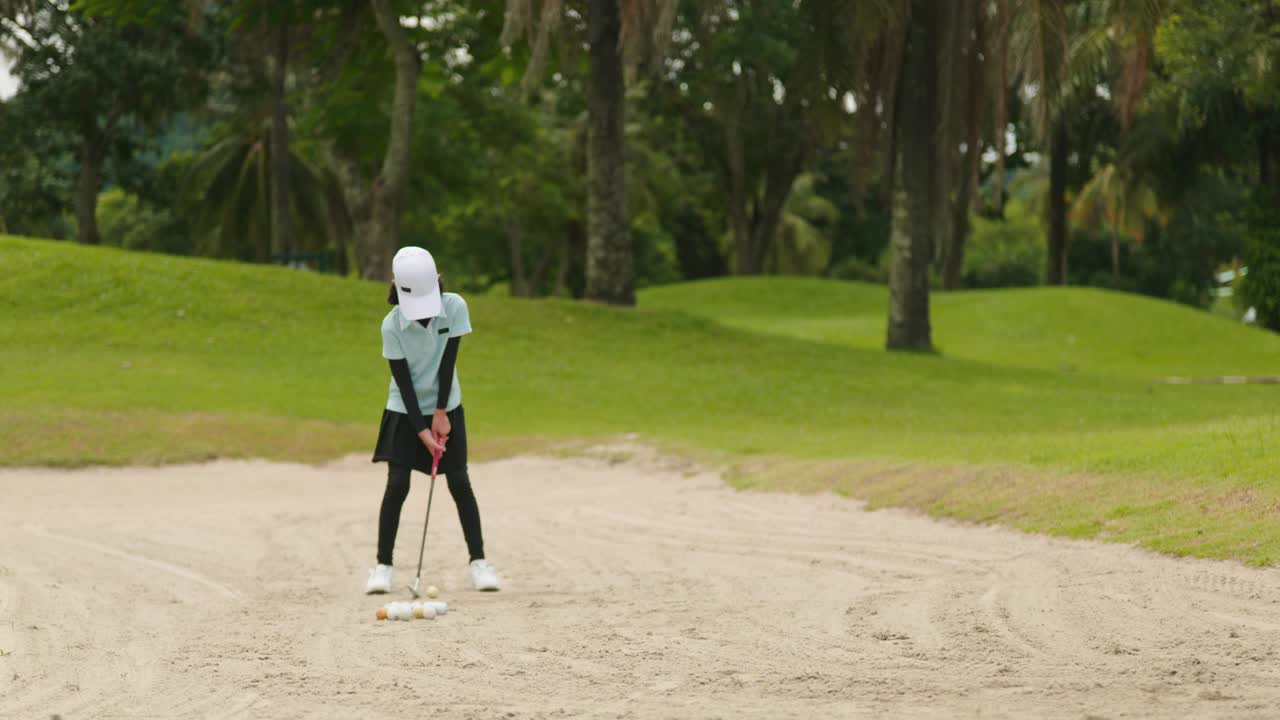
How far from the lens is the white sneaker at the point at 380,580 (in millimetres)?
8297

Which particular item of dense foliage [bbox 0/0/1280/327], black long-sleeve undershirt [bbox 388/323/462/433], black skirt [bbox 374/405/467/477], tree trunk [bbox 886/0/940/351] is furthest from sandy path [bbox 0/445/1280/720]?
tree trunk [bbox 886/0/940/351]

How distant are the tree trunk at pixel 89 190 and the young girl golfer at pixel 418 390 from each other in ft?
117

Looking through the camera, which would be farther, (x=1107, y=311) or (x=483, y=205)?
(x=483, y=205)

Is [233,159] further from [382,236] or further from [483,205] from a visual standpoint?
[382,236]

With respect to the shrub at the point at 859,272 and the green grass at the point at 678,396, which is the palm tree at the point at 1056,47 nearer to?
the green grass at the point at 678,396

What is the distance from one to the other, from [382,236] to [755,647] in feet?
78.4

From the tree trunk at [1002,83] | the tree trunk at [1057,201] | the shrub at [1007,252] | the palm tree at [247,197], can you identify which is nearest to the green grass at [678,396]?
the tree trunk at [1002,83]

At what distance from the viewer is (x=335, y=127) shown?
36125 millimetres

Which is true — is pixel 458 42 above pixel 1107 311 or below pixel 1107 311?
above

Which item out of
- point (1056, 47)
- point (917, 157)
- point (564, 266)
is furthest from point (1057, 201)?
point (1056, 47)

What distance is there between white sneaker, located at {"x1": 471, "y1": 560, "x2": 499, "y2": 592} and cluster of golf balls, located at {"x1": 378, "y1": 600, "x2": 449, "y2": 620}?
825mm

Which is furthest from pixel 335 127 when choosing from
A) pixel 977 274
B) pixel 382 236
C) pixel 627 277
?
pixel 977 274

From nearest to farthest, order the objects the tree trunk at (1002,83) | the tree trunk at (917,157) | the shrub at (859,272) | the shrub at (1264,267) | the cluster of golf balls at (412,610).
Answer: the cluster of golf balls at (412,610), the tree trunk at (1002,83), the tree trunk at (917,157), the shrub at (1264,267), the shrub at (859,272)

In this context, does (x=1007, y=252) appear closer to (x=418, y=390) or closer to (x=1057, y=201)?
(x=1057, y=201)
